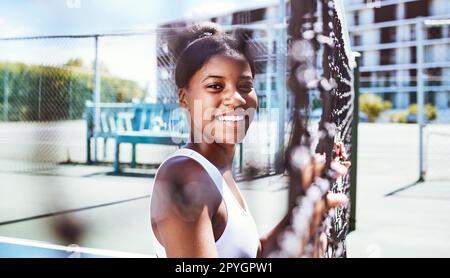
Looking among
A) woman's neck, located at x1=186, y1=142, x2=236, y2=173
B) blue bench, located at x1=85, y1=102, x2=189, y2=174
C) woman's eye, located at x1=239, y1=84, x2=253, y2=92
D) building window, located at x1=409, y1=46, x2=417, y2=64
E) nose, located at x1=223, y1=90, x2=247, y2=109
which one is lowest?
woman's neck, located at x1=186, y1=142, x2=236, y2=173

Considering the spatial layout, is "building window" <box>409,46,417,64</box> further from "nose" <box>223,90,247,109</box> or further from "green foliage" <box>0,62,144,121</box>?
"nose" <box>223,90,247,109</box>

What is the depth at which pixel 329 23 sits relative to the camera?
1.51 meters

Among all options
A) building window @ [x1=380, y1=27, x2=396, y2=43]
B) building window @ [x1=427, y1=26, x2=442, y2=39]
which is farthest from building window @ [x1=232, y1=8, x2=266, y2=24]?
building window @ [x1=380, y1=27, x2=396, y2=43]

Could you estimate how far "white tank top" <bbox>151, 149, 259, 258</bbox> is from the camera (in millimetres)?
1370

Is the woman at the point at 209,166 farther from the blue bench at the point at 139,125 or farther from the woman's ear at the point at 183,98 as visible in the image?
the blue bench at the point at 139,125

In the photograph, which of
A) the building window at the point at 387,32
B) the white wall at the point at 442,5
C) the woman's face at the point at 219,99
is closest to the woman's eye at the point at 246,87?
the woman's face at the point at 219,99

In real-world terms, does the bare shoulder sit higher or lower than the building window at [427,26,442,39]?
lower

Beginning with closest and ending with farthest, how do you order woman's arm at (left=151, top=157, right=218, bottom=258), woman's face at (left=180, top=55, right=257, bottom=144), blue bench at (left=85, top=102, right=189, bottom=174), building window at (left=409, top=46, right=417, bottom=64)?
woman's arm at (left=151, top=157, right=218, bottom=258), woman's face at (left=180, top=55, right=257, bottom=144), blue bench at (left=85, top=102, right=189, bottom=174), building window at (left=409, top=46, right=417, bottom=64)

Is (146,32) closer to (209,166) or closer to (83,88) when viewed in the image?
(209,166)

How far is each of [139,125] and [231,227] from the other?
2.83 ft

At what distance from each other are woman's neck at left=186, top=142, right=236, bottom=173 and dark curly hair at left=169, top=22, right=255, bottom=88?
18cm

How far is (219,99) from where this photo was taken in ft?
4.60

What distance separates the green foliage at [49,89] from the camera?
7.89ft
